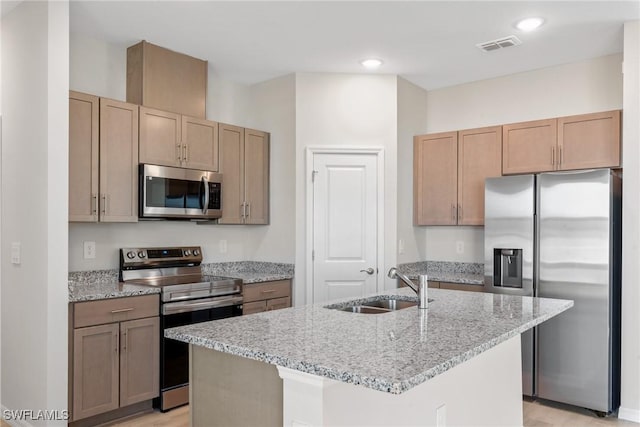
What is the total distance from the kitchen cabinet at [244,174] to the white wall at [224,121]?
0.10 meters

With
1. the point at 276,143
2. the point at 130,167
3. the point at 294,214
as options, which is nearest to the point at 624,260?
the point at 294,214

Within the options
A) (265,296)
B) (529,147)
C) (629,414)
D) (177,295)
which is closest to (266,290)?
(265,296)

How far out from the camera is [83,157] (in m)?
3.24

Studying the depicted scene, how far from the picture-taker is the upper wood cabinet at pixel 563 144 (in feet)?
12.0

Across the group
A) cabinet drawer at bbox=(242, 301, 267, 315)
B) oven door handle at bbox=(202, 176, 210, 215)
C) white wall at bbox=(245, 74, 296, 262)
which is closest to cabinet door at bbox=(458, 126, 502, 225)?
white wall at bbox=(245, 74, 296, 262)

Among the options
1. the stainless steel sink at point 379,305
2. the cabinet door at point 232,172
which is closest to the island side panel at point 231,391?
the stainless steel sink at point 379,305

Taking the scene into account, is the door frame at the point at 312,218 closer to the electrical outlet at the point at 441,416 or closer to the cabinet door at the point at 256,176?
the cabinet door at the point at 256,176

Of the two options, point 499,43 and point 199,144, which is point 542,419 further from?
point 199,144

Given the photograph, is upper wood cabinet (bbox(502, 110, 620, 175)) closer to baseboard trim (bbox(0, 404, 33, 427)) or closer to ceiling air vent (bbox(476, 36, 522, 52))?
ceiling air vent (bbox(476, 36, 522, 52))

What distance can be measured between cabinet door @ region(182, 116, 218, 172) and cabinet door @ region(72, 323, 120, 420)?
4.66ft

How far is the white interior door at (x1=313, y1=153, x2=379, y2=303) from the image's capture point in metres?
4.43

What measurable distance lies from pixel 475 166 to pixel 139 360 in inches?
122

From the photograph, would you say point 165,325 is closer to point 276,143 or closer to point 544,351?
point 276,143

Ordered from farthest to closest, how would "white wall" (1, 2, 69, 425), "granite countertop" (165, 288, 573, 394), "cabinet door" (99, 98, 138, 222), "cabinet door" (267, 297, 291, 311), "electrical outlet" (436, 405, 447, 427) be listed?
"cabinet door" (267, 297, 291, 311), "cabinet door" (99, 98, 138, 222), "white wall" (1, 2, 69, 425), "electrical outlet" (436, 405, 447, 427), "granite countertop" (165, 288, 573, 394)
